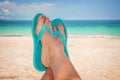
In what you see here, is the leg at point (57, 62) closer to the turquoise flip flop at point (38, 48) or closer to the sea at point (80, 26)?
the turquoise flip flop at point (38, 48)

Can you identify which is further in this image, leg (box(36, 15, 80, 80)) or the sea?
the sea

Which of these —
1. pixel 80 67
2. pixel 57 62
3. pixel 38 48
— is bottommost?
pixel 80 67

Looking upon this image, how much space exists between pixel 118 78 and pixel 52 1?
986 centimetres

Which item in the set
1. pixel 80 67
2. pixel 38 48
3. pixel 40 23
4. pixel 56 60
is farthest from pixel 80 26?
pixel 56 60

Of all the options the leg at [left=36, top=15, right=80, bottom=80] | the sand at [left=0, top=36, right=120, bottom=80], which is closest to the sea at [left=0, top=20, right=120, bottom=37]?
the sand at [left=0, top=36, right=120, bottom=80]

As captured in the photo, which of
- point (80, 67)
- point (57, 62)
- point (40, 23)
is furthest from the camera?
point (80, 67)

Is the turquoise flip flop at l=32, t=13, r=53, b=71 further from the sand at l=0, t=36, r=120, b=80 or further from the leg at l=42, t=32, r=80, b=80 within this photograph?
the sand at l=0, t=36, r=120, b=80

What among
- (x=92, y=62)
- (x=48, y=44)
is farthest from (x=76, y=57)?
(x=48, y=44)

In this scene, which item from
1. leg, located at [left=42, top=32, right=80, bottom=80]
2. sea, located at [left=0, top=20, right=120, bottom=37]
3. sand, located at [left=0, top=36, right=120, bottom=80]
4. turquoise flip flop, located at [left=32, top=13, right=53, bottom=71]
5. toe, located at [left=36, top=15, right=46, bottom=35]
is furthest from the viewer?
sea, located at [left=0, top=20, right=120, bottom=37]

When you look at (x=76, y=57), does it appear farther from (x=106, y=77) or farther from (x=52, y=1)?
(x=52, y=1)

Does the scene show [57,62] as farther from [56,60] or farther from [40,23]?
[40,23]

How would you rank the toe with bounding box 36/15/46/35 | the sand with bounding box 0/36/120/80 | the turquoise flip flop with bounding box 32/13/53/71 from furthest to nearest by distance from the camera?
the sand with bounding box 0/36/120/80 < the toe with bounding box 36/15/46/35 < the turquoise flip flop with bounding box 32/13/53/71

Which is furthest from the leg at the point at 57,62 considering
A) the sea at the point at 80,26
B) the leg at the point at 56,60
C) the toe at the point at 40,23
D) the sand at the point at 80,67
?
the sea at the point at 80,26

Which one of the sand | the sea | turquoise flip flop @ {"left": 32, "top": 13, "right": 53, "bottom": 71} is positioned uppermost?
turquoise flip flop @ {"left": 32, "top": 13, "right": 53, "bottom": 71}
